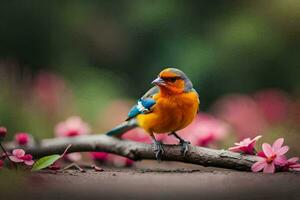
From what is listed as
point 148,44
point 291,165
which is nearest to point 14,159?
point 291,165

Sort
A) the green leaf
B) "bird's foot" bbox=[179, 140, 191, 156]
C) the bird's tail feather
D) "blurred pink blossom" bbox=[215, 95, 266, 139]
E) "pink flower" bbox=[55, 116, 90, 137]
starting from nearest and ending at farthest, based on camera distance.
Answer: the green leaf, "bird's foot" bbox=[179, 140, 191, 156], the bird's tail feather, "pink flower" bbox=[55, 116, 90, 137], "blurred pink blossom" bbox=[215, 95, 266, 139]

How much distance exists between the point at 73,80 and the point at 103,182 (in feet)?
10.2

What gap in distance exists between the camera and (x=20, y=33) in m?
4.73

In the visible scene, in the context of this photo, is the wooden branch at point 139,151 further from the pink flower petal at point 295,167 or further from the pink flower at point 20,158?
the pink flower at point 20,158

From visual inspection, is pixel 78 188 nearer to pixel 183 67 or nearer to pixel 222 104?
pixel 222 104

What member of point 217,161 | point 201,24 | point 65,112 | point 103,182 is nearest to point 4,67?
point 65,112

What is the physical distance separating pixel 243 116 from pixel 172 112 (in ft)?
5.21

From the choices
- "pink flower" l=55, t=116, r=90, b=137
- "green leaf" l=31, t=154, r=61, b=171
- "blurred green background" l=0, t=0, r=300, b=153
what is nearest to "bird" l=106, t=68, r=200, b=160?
"pink flower" l=55, t=116, r=90, b=137

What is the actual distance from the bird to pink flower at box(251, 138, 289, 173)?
0.27 meters

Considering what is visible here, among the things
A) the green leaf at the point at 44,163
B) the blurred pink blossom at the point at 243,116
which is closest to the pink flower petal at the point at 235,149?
the green leaf at the point at 44,163

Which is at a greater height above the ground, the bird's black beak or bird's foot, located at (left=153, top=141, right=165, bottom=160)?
the bird's black beak

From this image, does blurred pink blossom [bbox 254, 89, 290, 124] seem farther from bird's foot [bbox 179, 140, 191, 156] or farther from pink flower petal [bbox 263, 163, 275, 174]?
pink flower petal [bbox 263, 163, 275, 174]

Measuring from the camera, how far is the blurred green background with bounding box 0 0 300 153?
426 cm

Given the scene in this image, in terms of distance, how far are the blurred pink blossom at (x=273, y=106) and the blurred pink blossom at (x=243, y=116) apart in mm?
30
